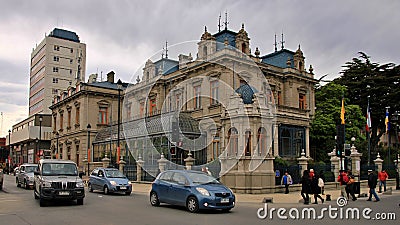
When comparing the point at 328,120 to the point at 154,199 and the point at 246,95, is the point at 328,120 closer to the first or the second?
the point at 246,95

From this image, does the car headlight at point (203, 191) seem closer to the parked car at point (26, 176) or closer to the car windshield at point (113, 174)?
the car windshield at point (113, 174)

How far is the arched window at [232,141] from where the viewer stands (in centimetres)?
2655

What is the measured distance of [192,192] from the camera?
14.9m

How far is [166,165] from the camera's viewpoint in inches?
1265

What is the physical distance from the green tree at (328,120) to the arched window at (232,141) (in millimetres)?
18382

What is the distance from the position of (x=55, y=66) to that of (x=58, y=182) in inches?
3158

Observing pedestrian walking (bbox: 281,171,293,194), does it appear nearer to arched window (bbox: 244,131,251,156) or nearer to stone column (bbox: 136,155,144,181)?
arched window (bbox: 244,131,251,156)

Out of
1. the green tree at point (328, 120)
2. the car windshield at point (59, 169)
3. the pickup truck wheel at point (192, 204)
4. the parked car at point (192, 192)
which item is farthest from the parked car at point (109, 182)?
the green tree at point (328, 120)

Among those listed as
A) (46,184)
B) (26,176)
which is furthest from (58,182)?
(26,176)

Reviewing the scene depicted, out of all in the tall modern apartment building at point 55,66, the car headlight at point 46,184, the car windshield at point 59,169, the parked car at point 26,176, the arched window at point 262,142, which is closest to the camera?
the car headlight at point 46,184

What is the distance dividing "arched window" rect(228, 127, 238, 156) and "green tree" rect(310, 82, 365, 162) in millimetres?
18382

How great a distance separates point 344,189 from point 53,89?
7942 centimetres

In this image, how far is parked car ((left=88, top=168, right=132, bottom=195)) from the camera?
2302 centimetres

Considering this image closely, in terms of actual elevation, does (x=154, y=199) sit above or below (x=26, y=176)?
below
